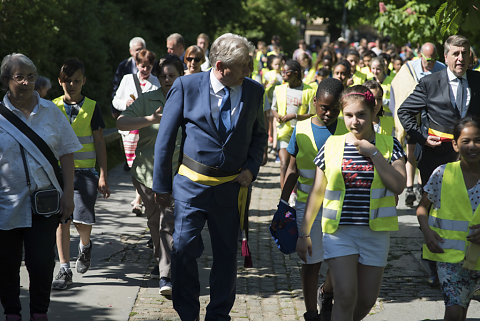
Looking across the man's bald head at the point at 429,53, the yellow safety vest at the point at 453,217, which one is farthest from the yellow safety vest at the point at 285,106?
the yellow safety vest at the point at 453,217

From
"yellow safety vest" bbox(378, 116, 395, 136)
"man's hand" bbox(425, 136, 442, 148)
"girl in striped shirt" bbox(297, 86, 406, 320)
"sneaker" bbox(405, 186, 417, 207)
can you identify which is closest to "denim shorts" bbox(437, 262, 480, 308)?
"girl in striped shirt" bbox(297, 86, 406, 320)

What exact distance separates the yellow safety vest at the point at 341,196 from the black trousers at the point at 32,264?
189 cm

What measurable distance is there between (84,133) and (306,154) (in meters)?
2.37

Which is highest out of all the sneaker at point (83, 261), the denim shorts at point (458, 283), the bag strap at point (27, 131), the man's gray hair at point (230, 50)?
the man's gray hair at point (230, 50)

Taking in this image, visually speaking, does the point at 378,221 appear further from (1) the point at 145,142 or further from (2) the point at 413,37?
(2) the point at 413,37

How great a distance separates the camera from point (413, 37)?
17.7m

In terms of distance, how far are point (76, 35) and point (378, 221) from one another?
601 inches

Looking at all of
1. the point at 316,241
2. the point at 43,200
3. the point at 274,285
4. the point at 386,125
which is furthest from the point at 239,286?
the point at 386,125

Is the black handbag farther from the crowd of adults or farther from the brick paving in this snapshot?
the brick paving

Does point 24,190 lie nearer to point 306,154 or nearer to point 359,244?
point 306,154

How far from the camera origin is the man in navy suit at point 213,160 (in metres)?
5.38

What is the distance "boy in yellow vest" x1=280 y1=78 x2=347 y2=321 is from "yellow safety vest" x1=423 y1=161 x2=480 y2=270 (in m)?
0.86

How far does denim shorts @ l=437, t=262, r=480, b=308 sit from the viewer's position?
5.00 metres

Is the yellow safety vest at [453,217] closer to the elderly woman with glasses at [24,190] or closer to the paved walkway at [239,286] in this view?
the paved walkway at [239,286]
